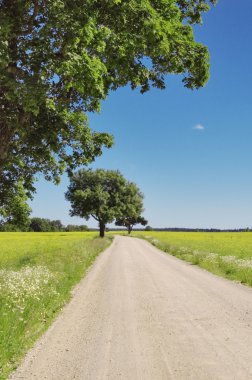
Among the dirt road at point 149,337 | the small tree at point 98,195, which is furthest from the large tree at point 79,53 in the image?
the small tree at point 98,195

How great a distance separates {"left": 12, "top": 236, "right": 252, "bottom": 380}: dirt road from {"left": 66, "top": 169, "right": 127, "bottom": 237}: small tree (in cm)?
5523

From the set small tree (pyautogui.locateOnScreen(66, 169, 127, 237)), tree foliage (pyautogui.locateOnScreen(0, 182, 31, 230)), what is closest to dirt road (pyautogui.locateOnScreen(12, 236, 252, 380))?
tree foliage (pyautogui.locateOnScreen(0, 182, 31, 230))

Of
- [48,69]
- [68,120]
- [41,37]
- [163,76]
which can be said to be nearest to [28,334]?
[48,69]

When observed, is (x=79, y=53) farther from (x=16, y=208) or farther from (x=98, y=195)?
(x=98, y=195)

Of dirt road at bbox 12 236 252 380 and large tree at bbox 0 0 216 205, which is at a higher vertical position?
large tree at bbox 0 0 216 205

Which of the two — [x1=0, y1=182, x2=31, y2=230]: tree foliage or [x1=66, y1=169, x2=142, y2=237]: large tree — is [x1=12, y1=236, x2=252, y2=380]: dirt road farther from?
[x1=66, y1=169, x2=142, y2=237]: large tree

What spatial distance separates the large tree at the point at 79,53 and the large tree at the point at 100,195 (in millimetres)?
56315

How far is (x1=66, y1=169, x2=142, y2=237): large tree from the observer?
2808 inches

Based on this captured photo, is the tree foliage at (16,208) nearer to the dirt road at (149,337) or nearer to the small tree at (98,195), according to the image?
the dirt road at (149,337)

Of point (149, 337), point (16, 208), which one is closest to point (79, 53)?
point (149, 337)

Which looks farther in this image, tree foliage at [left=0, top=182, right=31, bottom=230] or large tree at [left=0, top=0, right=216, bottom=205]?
tree foliage at [left=0, top=182, right=31, bottom=230]

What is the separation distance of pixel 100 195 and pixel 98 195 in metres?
0.51

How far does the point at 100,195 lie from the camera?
234 ft

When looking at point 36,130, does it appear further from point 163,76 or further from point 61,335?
point 61,335
